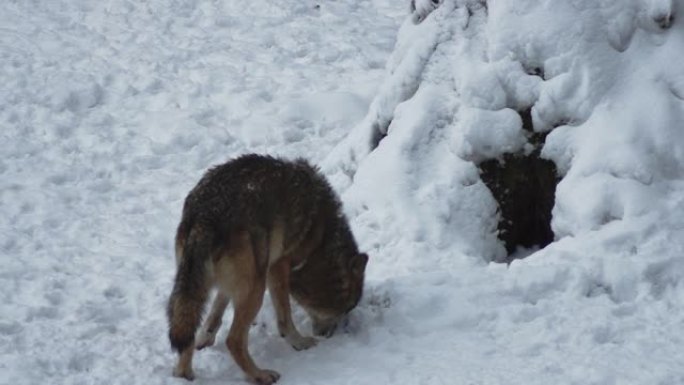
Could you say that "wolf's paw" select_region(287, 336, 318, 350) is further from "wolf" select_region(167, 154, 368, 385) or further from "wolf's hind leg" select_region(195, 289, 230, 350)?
"wolf's hind leg" select_region(195, 289, 230, 350)

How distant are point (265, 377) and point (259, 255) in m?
0.87

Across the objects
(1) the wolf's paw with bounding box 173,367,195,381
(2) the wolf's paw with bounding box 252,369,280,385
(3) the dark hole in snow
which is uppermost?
(1) the wolf's paw with bounding box 173,367,195,381

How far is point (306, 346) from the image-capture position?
6.86 m

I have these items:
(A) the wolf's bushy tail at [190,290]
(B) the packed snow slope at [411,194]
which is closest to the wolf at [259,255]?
(A) the wolf's bushy tail at [190,290]

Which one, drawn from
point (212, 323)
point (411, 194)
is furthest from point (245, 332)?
point (411, 194)

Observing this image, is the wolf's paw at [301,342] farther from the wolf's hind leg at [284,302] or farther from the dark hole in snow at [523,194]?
the dark hole in snow at [523,194]

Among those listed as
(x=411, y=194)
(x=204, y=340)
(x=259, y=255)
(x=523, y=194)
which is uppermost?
(x=259, y=255)

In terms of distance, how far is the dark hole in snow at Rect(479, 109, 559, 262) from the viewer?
854 cm

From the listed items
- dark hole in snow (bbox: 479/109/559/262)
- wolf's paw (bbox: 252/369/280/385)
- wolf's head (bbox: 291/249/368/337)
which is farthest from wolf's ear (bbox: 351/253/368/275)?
dark hole in snow (bbox: 479/109/559/262)

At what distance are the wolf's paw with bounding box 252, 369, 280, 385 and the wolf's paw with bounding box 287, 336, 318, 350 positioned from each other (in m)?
0.53

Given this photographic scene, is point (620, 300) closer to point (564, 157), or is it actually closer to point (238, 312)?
point (564, 157)

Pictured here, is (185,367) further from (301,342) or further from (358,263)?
(358,263)

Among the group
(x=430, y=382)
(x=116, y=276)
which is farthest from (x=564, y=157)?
(x=116, y=276)

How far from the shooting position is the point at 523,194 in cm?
861
